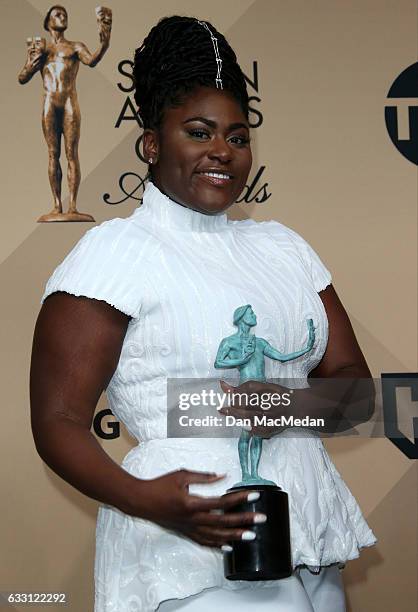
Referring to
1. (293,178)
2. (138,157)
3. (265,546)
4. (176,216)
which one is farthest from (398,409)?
(265,546)

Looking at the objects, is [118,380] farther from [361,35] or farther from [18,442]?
[361,35]

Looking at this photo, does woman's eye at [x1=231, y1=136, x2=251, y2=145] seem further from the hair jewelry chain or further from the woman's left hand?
the woman's left hand

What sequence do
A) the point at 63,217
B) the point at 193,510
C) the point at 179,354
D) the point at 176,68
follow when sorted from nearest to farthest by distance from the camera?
the point at 193,510
the point at 179,354
the point at 176,68
the point at 63,217

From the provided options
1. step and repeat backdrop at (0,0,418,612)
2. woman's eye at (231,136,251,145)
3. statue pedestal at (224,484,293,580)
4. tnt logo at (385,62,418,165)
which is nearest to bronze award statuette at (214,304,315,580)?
statue pedestal at (224,484,293,580)

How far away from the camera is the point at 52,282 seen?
1104 mm

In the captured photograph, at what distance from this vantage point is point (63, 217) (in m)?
2.12

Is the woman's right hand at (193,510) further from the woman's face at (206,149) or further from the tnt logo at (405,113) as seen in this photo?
the tnt logo at (405,113)

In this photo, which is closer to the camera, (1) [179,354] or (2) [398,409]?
(1) [179,354]

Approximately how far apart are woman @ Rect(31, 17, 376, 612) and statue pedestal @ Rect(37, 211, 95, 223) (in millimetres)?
914

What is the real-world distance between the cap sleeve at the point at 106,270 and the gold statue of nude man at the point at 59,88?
3.34ft

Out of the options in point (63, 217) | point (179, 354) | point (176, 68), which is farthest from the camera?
point (63, 217)

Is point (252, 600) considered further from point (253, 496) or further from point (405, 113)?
point (405, 113)

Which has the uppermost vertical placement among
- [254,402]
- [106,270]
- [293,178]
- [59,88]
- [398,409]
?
[59,88]

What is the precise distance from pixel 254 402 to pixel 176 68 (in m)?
0.41
